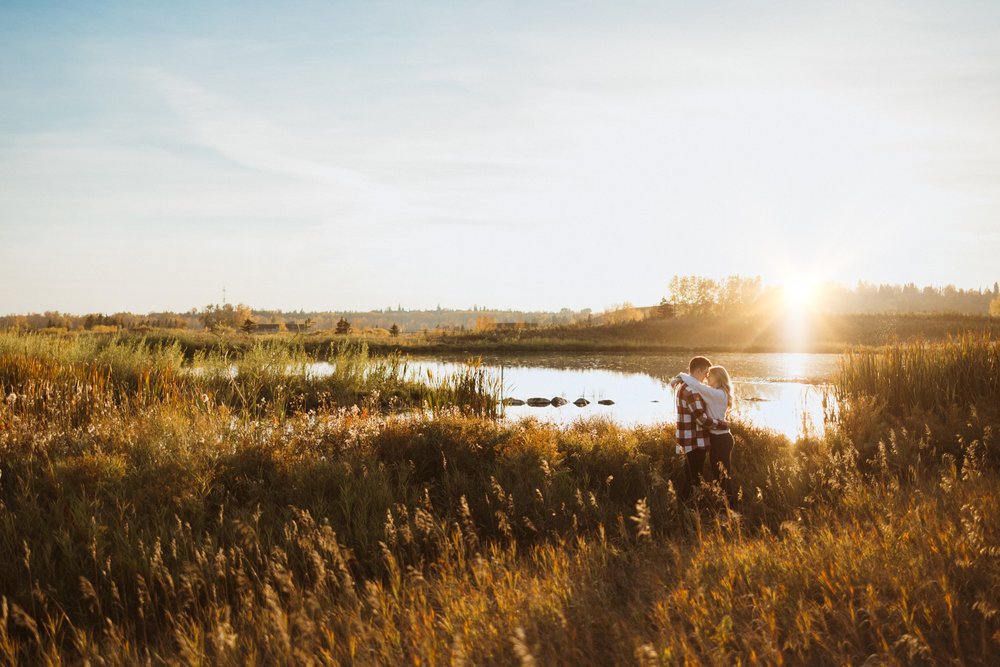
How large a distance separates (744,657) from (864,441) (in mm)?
7112

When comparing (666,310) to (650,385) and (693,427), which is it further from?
(693,427)

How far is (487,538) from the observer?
6172 mm

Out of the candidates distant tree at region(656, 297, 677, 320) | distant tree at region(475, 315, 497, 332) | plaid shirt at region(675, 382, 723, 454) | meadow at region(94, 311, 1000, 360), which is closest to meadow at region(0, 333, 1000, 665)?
plaid shirt at region(675, 382, 723, 454)

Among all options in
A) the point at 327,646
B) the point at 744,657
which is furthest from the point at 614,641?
the point at 327,646

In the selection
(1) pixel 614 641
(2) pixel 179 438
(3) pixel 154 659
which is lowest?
(3) pixel 154 659

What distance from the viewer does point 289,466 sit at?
23.3ft

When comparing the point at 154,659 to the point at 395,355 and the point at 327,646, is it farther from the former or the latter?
the point at 395,355

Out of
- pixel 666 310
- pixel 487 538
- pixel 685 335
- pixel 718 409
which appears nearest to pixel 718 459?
pixel 718 409

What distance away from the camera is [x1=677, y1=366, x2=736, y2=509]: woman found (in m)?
7.31

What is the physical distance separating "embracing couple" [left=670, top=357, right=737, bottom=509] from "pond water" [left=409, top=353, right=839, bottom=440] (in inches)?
108

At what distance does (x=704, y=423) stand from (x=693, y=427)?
0.14 metres

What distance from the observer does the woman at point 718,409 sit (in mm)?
7309

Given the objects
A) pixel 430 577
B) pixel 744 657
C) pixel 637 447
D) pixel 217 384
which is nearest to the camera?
pixel 744 657

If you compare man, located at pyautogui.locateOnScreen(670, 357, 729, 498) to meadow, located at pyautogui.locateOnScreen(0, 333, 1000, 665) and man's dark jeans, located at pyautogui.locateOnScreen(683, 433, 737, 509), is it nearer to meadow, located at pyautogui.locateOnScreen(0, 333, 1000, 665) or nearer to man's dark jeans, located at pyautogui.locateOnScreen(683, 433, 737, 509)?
man's dark jeans, located at pyautogui.locateOnScreen(683, 433, 737, 509)
